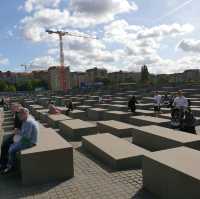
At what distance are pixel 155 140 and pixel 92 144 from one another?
194 cm

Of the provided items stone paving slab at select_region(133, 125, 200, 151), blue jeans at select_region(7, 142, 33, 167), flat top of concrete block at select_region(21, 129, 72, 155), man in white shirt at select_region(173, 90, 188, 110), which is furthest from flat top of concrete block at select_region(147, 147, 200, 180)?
man in white shirt at select_region(173, 90, 188, 110)

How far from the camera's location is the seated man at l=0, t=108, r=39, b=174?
6.18 m

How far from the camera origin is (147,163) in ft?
17.5

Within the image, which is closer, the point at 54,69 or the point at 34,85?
the point at 34,85

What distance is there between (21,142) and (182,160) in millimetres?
3531

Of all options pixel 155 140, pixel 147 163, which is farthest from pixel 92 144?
pixel 147 163

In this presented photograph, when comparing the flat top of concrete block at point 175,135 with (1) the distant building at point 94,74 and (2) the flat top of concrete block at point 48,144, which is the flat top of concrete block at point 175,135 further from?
(1) the distant building at point 94,74

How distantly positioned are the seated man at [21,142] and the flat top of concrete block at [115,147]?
2.07m

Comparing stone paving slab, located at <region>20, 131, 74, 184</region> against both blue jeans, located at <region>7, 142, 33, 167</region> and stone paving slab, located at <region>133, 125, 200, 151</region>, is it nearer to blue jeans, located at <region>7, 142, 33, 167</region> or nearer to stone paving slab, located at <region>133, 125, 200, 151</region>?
blue jeans, located at <region>7, 142, 33, 167</region>

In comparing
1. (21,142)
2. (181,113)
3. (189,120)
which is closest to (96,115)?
(181,113)

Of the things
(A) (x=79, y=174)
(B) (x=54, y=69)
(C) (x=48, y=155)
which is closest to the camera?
(C) (x=48, y=155)

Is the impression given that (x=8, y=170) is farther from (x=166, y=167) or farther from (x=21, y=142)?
(x=166, y=167)

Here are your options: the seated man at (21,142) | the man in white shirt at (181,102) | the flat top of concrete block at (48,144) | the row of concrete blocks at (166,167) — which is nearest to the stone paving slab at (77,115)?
the man in white shirt at (181,102)

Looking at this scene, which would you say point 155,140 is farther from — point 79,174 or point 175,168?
point 175,168
